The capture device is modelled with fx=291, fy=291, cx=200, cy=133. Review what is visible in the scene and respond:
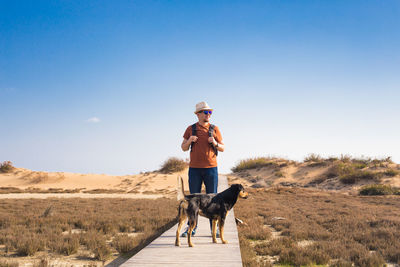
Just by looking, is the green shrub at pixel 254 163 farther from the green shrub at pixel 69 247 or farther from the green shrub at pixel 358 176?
the green shrub at pixel 69 247

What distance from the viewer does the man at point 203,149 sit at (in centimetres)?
605

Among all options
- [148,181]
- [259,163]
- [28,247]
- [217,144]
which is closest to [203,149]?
[217,144]

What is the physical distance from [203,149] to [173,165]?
1072 inches

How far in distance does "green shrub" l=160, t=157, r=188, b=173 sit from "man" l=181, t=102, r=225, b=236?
2674 cm

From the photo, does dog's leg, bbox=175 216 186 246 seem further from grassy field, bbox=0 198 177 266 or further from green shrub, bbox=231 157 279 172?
green shrub, bbox=231 157 279 172

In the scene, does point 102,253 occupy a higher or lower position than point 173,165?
lower

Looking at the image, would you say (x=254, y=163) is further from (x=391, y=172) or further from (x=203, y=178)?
(x=203, y=178)

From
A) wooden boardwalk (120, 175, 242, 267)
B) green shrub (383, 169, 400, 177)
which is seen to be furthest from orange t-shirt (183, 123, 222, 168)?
green shrub (383, 169, 400, 177)

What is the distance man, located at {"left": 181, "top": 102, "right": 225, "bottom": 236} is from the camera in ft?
19.9

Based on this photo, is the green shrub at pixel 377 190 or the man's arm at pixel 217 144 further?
the green shrub at pixel 377 190

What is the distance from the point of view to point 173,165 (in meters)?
32.9

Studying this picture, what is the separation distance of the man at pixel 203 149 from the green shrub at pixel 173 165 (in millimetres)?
26742

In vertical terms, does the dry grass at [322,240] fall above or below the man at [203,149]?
below

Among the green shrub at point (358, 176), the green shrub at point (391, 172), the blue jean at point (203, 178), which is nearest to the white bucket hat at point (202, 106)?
the blue jean at point (203, 178)
